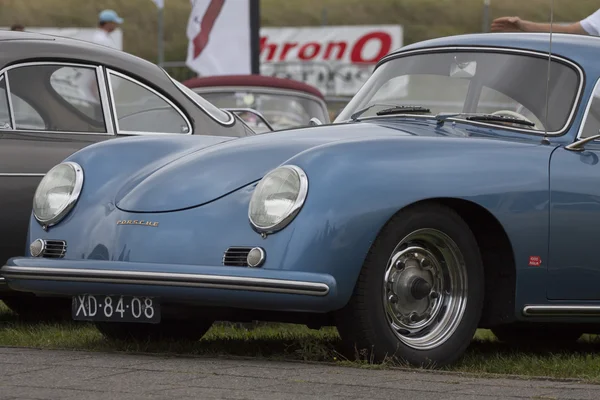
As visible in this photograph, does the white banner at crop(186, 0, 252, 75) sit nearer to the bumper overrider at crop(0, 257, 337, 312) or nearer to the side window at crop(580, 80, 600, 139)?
the side window at crop(580, 80, 600, 139)

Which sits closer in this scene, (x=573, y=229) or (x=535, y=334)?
(x=573, y=229)

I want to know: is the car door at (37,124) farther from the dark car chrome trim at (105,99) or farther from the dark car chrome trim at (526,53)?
the dark car chrome trim at (526,53)

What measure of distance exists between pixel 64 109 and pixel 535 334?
106 inches

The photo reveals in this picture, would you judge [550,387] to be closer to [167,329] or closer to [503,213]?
[503,213]

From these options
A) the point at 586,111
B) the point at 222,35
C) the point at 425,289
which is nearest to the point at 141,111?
the point at 586,111

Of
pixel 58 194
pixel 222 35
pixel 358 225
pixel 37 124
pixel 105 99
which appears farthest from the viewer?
pixel 222 35

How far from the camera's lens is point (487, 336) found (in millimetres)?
7383

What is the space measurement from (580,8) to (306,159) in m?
48.2

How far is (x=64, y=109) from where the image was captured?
748 cm

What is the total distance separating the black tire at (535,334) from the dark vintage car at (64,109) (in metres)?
2.13

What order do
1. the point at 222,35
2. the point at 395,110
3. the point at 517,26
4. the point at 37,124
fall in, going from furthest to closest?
the point at 222,35
the point at 517,26
the point at 37,124
the point at 395,110

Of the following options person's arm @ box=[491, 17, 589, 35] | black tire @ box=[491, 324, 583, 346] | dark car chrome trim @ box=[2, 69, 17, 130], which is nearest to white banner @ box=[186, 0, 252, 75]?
person's arm @ box=[491, 17, 589, 35]

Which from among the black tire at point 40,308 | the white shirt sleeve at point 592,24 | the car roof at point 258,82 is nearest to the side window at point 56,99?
the black tire at point 40,308

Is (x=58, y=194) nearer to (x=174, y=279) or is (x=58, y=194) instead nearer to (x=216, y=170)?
(x=216, y=170)
